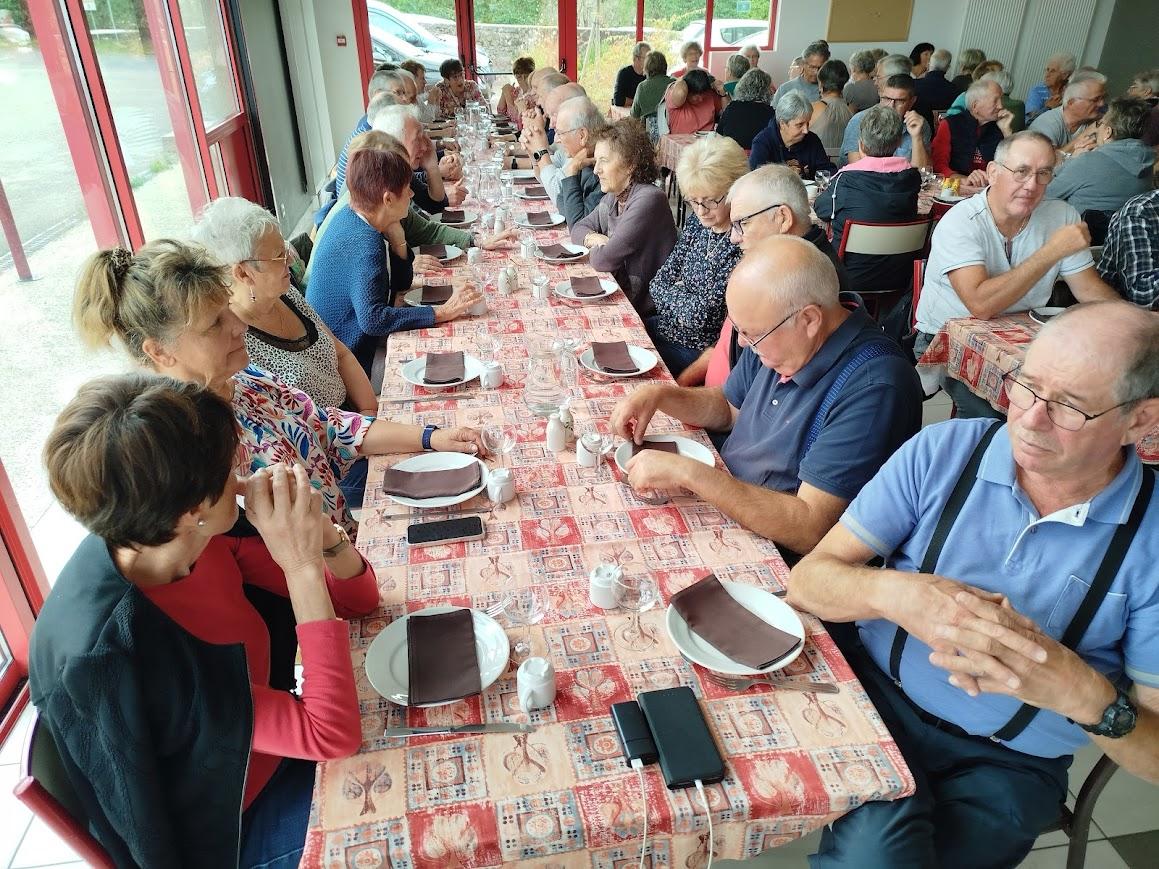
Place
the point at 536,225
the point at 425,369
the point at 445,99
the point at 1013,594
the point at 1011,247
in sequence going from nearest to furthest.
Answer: the point at 1013,594 < the point at 425,369 < the point at 1011,247 < the point at 536,225 < the point at 445,99

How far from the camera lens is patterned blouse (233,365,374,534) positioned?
1.89m

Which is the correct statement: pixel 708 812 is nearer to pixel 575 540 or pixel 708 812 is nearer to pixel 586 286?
pixel 575 540

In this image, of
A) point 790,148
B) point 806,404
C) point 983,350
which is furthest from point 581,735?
point 790,148

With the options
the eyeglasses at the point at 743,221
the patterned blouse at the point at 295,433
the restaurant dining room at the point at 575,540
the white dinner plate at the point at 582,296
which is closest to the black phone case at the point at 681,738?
the restaurant dining room at the point at 575,540

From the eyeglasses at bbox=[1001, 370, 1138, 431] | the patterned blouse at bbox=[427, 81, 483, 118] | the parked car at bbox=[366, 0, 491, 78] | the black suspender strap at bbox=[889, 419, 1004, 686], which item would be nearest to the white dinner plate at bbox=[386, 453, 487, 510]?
the black suspender strap at bbox=[889, 419, 1004, 686]

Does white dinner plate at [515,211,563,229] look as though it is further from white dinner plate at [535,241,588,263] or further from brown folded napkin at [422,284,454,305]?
brown folded napkin at [422,284,454,305]

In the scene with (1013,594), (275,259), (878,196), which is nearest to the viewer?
(1013,594)

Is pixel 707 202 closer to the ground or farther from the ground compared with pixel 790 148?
farther from the ground

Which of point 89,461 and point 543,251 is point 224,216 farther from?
point 543,251

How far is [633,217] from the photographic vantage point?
355cm

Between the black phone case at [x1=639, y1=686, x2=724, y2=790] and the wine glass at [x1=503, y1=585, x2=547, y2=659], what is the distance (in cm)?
26

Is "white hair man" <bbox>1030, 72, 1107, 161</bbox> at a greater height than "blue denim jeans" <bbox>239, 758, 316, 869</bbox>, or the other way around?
"white hair man" <bbox>1030, 72, 1107, 161</bbox>

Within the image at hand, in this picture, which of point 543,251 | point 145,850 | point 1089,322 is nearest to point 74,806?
point 145,850

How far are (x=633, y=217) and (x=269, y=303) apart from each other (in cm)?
182
